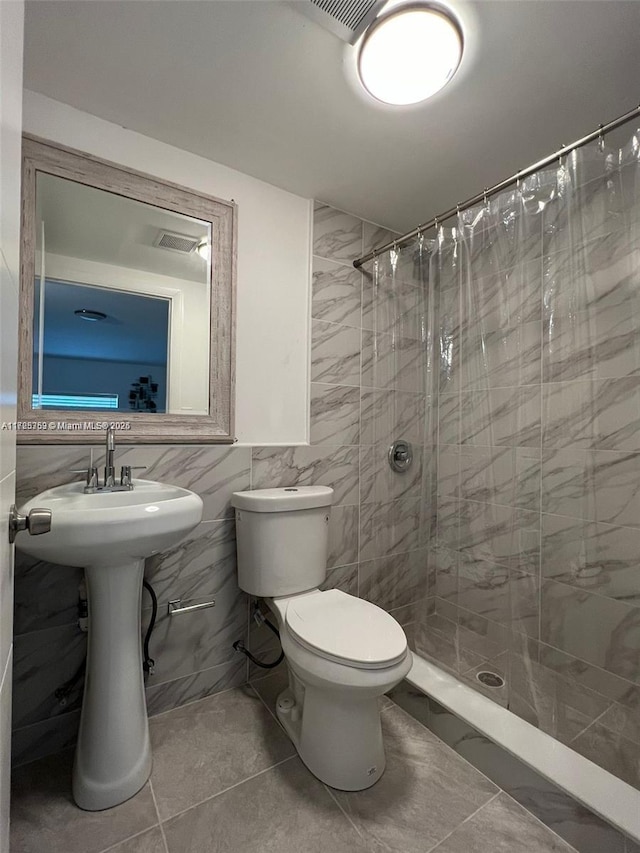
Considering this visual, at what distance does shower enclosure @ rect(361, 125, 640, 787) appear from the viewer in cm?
122

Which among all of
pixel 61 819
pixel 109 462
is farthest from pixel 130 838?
pixel 109 462

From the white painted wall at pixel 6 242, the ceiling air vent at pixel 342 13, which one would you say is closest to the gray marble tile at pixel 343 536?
the white painted wall at pixel 6 242

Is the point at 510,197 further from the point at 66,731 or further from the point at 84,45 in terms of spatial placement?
Result: the point at 66,731

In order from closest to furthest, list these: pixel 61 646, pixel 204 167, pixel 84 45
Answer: pixel 84 45, pixel 61 646, pixel 204 167

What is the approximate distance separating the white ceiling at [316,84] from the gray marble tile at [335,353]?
64 cm

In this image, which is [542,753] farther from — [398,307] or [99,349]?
[99,349]

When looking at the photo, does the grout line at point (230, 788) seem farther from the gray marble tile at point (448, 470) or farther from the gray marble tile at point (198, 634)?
the gray marble tile at point (448, 470)

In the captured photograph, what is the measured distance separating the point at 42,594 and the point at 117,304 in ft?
3.38

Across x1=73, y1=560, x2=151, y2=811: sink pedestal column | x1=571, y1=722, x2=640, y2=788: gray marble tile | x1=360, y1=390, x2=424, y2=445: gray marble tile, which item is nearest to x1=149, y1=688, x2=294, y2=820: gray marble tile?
x1=73, y1=560, x2=151, y2=811: sink pedestal column

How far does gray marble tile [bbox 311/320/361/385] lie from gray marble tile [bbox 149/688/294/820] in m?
1.39

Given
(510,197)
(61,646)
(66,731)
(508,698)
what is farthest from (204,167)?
(508,698)

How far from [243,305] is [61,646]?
1416mm

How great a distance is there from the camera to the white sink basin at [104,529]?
0.93m

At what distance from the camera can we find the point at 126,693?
1173 mm
